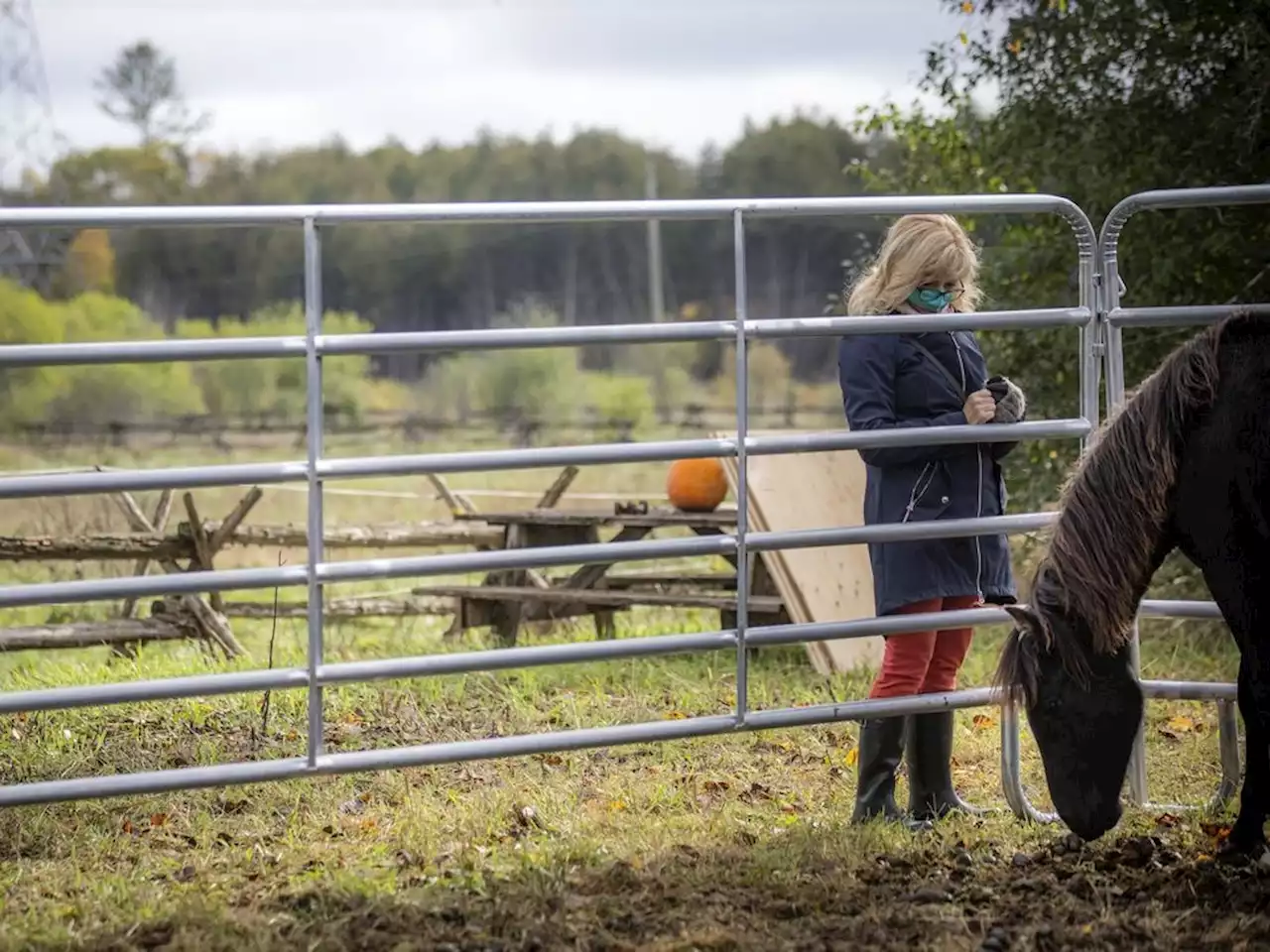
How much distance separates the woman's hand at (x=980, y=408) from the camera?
3830 mm

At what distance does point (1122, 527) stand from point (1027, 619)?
336 millimetres

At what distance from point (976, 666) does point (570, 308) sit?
21.0 m

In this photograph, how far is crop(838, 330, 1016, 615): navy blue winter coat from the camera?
12.6ft

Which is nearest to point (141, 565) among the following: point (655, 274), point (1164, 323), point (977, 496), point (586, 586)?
point (586, 586)

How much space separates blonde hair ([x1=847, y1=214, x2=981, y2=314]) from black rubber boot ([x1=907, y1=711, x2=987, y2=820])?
46.5 inches

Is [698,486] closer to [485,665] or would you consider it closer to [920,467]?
[920,467]

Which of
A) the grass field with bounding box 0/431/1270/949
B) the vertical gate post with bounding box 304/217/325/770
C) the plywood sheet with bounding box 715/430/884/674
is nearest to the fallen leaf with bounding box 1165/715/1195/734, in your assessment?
the grass field with bounding box 0/431/1270/949

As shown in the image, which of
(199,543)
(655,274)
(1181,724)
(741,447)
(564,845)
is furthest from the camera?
(655,274)

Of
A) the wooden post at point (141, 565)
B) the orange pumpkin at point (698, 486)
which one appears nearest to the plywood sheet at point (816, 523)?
the orange pumpkin at point (698, 486)

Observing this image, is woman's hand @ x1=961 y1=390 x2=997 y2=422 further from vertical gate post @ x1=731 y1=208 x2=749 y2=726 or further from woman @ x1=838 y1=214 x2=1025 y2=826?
vertical gate post @ x1=731 y1=208 x2=749 y2=726

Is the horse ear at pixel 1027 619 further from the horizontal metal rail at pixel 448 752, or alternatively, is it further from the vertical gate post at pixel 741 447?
the vertical gate post at pixel 741 447

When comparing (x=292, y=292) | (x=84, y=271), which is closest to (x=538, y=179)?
(x=292, y=292)

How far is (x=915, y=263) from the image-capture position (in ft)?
12.6

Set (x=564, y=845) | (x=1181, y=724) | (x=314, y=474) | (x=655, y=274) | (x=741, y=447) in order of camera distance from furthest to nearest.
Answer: (x=655, y=274) → (x=1181, y=724) → (x=741, y=447) → (x=564, y=845) → (x=314, y=474)
